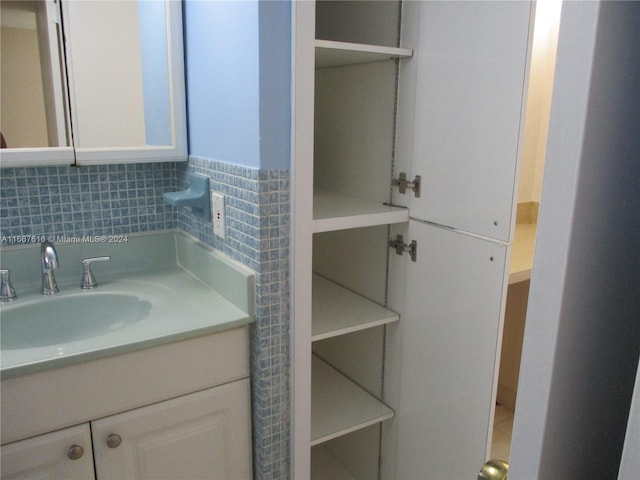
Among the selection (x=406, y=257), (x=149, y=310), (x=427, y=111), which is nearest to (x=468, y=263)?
(x=406, y=257)

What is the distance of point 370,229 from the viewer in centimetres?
154

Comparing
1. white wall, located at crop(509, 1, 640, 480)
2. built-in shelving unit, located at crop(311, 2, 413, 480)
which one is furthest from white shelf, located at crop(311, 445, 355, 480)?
white wall, located at crop(509, 1, 640, 480)

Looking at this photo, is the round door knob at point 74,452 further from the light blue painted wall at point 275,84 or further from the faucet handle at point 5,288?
the light blue painted wall at point 275,84

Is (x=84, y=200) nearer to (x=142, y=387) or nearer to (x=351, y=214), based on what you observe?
(x=142, y=387)

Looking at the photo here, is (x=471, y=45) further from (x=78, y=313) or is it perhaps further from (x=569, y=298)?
(x=78, y=313)

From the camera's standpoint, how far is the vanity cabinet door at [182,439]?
115cm

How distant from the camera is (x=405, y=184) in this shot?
1.35m

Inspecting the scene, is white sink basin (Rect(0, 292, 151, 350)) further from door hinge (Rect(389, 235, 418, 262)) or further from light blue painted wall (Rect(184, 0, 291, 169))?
door hinge (Rect(389, 235, 418, 262))

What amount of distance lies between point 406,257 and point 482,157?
40cm

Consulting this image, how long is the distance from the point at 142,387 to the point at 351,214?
66 cm

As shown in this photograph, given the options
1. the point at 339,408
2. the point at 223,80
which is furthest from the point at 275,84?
the point at 339,408

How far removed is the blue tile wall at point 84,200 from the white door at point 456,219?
0.78 metres

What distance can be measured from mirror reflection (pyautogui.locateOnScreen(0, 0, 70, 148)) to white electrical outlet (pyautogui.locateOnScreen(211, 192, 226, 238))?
1.37 feet

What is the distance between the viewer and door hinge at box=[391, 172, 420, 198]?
1316 millimetres
